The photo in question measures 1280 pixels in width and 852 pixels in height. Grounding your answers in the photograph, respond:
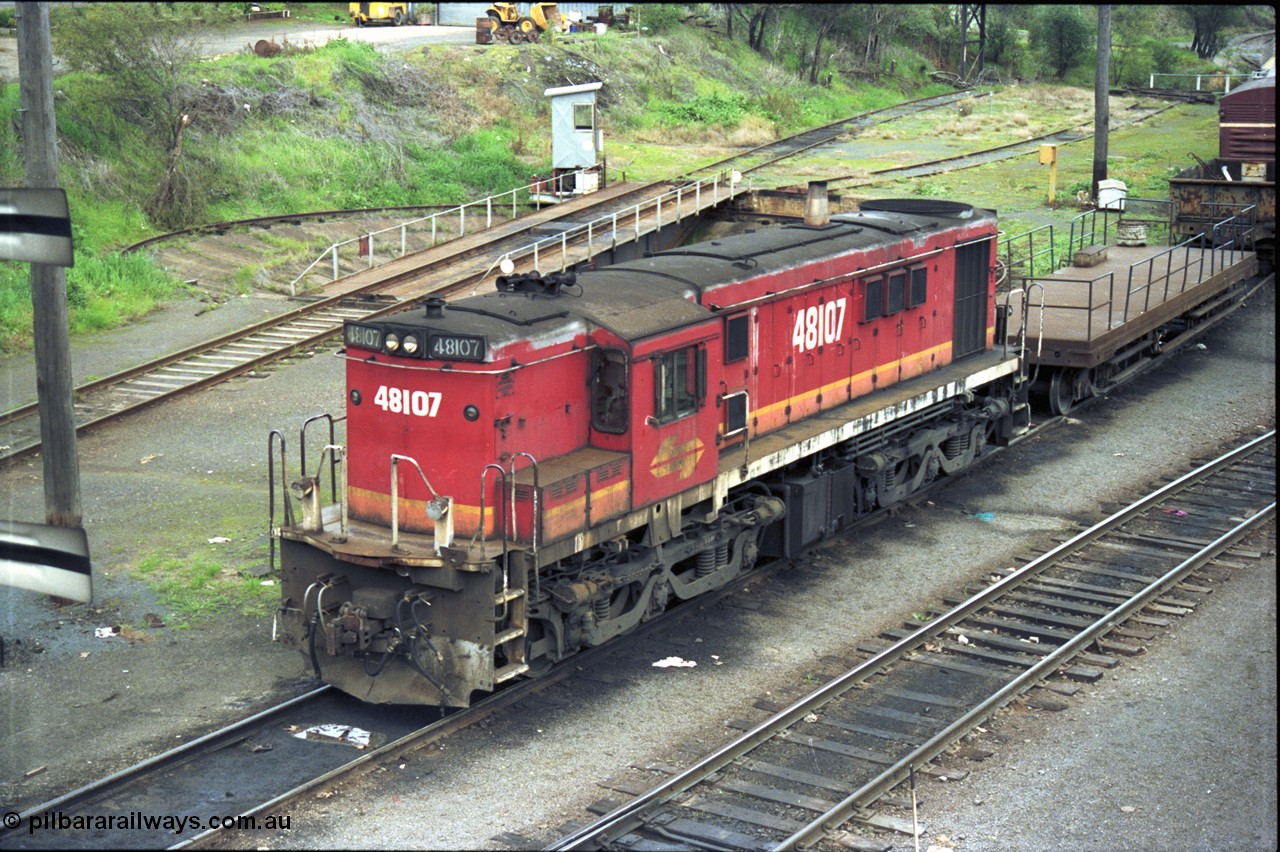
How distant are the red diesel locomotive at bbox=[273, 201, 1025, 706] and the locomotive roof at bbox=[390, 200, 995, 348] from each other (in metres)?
0.03

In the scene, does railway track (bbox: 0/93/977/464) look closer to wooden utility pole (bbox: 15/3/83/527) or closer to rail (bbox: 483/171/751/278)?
rail (bbox: 483/171/751/278)

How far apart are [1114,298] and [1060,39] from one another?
3891cm

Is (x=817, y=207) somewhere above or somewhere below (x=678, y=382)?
above

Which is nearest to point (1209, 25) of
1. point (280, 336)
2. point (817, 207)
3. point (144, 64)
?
point (144, 64)

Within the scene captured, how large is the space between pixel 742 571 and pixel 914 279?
437 centimetres

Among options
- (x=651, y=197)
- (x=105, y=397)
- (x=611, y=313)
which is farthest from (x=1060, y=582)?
(x=651, y=197)

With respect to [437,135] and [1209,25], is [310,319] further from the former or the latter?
[1209,25]

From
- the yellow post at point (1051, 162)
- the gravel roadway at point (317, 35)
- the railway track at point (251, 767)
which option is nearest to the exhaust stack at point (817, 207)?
the railway track at point (251, 767)

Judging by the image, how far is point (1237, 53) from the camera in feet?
195

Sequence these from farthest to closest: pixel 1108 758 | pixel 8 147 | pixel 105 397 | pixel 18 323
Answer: pixel 8 147
pixel 18 323
pixel 105 397
pixel 1108 758

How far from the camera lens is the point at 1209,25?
55.4 meters

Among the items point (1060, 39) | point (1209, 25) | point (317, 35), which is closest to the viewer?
point (317, 35)

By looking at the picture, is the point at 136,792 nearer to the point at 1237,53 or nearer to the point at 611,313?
the point at 611,313

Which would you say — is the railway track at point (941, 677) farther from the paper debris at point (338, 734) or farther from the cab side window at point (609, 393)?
the cab side window at point (609, 393)
